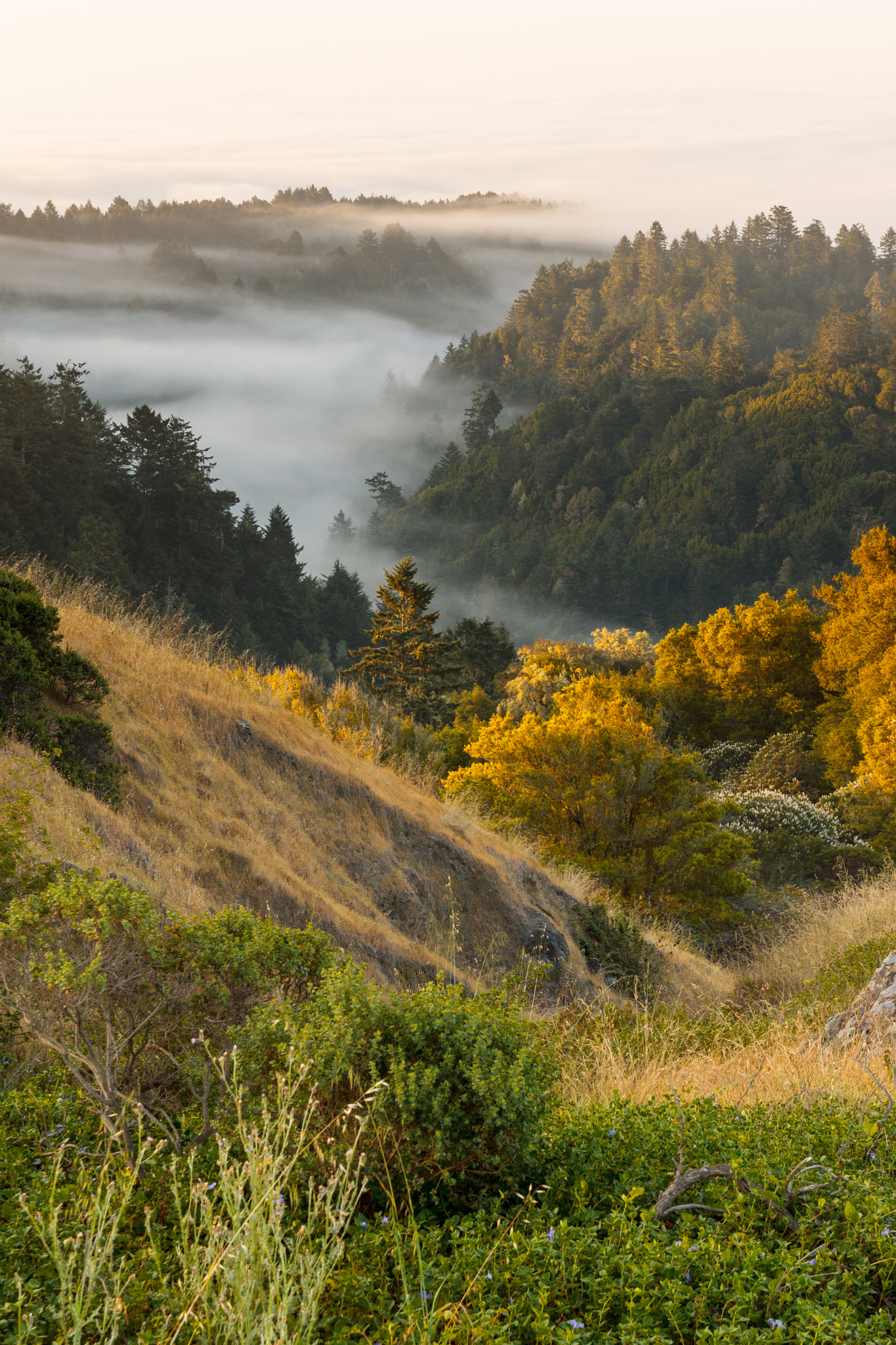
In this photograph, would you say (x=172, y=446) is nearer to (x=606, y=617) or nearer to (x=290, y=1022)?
(x=290, y=1022)

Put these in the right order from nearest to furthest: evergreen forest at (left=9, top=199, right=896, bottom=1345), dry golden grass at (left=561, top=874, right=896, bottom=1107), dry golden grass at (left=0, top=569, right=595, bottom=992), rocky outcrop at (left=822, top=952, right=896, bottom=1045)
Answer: evergreen forest at (left=9, top=199, right=896, bottom=1345) → dry golden grass at (left=561, top=874, right=896, bottom=1107) → rocky outcrop at (left=822, top=952, right=896, bottom=1045) → dry golden grass at (left=0, top=569, right=595, bottom=992)

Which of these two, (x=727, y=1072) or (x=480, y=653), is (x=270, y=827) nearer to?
(x=727, y=1072)

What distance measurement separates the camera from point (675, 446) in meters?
123

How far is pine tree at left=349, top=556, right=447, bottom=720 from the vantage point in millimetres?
40375

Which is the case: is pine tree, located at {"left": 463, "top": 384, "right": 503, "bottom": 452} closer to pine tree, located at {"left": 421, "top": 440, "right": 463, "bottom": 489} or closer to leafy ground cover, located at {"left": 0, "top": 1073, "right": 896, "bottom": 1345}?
pine tree, located at {"left": 421, "top": 440, "right": 463, "bottom": 489}

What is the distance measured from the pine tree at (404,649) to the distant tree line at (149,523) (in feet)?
22.7

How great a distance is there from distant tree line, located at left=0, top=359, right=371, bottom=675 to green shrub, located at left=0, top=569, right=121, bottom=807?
29.0 metres

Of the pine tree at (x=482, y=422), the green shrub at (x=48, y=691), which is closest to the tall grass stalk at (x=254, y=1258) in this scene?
the green shrub at (x=48, y=691)

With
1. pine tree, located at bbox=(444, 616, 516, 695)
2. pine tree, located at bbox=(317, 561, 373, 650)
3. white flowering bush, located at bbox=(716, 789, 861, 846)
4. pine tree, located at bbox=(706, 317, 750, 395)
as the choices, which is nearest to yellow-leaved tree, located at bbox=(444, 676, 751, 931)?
white flowering bush, located at bbox=(716, 789, 861, 846)

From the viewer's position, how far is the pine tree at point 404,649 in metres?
40.4

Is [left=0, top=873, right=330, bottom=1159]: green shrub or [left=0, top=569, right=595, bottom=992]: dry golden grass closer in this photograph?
[left=0, top=873, right=330, bottom=1159]: green shrub

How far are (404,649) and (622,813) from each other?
84.4 ft

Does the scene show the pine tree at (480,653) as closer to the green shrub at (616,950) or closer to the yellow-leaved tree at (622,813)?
the yellow-leaved tree at (622,813)

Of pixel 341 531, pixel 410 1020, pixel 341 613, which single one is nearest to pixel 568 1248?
pixel 410 1020
